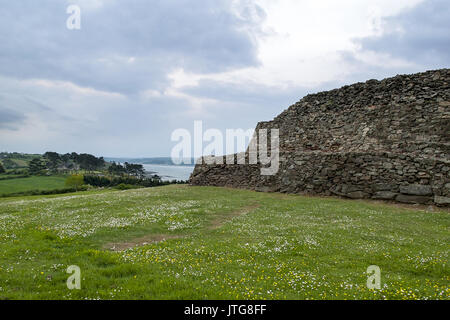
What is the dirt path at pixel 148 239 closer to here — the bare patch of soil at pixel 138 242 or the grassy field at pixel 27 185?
the bare patch of soil at pixel 138 242

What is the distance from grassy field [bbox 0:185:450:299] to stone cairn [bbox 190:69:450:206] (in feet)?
15.7

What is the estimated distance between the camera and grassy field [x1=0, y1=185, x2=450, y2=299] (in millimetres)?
6547

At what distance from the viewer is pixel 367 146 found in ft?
88.7

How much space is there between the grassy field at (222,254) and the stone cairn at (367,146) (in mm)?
4778

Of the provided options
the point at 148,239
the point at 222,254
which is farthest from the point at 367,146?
the point at 148,239

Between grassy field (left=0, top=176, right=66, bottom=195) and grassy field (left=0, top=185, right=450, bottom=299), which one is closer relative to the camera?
grassy field (left=0, top=185, right=450, bottom=299)

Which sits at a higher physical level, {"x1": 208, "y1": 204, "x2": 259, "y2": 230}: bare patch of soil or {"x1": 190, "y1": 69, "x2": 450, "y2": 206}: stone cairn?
{"x1": 190, "y1": 69, "x2": 450, "y2": 206}: stone cairn

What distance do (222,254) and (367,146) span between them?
23.3 m

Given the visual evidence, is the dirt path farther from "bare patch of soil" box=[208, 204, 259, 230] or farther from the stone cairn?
the stone cairn

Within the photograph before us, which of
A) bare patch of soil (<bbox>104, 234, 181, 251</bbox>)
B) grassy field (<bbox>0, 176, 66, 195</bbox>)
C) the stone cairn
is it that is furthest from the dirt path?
grassy field (<bbox>0, 176, 66, 195</bbox>)

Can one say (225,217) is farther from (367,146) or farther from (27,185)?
(27,185)

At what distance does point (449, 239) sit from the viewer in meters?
11.8

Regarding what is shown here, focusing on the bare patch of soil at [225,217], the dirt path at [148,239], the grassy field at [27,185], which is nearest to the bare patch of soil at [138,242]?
the dirt path at [148,239]
